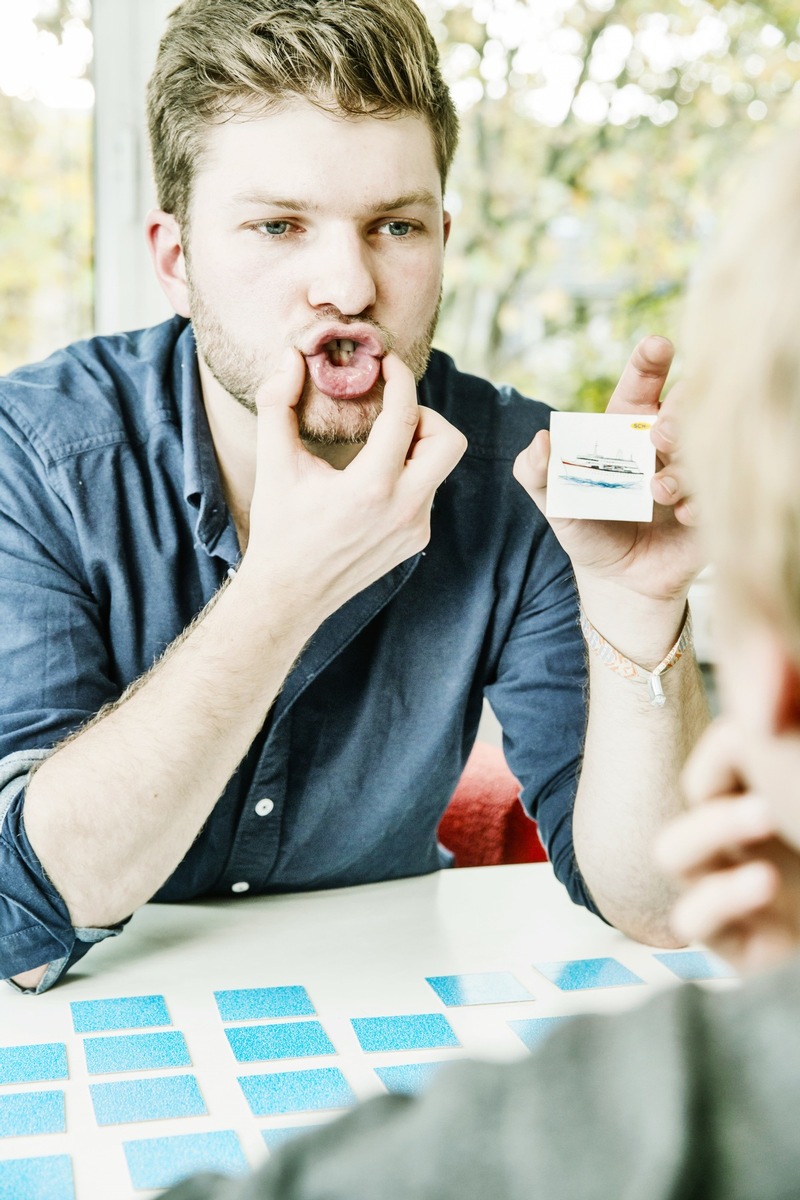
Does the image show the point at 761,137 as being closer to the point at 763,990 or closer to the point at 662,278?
the point at 662,278

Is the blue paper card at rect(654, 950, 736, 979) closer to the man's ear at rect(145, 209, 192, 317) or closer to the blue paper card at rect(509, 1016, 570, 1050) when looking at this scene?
the blue paper card at rect(509, 1016, 570, 1050)

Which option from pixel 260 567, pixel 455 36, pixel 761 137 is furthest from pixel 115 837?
pixel 761 137

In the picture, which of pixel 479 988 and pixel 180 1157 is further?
pixel 479 988

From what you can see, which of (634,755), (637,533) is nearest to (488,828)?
(634,755)

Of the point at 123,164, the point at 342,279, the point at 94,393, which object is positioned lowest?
the point at 94,393

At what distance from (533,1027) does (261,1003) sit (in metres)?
0.22

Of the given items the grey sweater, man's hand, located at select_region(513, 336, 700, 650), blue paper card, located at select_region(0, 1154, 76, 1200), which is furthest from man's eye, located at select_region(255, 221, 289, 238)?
the grey sweater

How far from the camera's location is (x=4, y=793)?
3.87 feet

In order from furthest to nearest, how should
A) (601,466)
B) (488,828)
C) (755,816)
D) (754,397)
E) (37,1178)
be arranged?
(488,828) < (601,466) < (37,1178) < (755,816) < (754,397)

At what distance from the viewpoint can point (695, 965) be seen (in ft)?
3.89

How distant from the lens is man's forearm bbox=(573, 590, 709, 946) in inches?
52.9

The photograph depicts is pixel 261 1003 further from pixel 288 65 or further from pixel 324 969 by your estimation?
pixel 288 65

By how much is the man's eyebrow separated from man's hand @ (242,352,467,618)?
0.53 ft

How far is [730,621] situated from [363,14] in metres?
1.14
